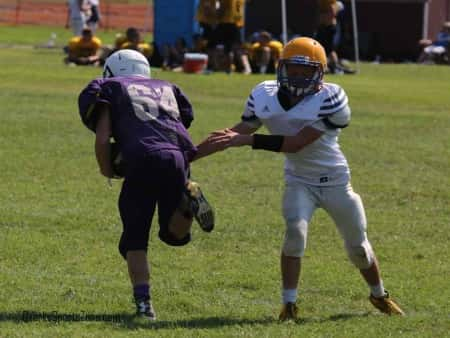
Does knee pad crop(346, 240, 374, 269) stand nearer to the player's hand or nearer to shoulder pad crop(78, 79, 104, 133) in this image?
the player's hand

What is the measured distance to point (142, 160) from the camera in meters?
6.71

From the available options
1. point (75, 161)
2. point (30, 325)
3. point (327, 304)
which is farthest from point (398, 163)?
point (30, 325)

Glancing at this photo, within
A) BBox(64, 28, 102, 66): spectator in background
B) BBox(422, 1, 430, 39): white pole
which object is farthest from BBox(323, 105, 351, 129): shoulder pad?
BBox(422, 1, 430, 39): white pole

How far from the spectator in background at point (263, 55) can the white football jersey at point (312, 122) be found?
679 inches

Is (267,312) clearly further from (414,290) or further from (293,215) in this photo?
(414,290)

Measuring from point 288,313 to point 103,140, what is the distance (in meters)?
1.46

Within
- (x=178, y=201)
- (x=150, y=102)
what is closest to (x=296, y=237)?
(x=178, y=201)

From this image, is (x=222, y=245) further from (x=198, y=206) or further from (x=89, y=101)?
(x=89, y=101)

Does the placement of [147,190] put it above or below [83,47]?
above

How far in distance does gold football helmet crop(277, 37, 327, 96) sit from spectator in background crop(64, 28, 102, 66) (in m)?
18.1

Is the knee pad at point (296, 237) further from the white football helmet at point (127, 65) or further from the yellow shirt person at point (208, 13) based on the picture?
the yellow shirt person at point (208, 13)

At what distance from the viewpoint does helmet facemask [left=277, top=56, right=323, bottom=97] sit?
685 cm

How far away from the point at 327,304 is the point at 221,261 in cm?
140

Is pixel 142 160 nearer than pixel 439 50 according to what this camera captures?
Yes
